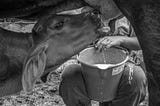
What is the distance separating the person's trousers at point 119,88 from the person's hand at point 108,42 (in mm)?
224

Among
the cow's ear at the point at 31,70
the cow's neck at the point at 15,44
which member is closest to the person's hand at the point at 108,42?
the cow's ear at the point at 31,70

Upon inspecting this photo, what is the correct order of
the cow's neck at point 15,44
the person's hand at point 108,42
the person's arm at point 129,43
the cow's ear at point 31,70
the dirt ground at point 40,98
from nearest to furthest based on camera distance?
the cow's ear at point 31,70 → the person's hand at point 108,42 → the person's arm at point 129,43 → the cow's neck at point 15,44 → the dirt ground at point 40,98

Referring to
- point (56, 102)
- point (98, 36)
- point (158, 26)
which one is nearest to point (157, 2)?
point (158, 26)

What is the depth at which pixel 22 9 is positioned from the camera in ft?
7.89

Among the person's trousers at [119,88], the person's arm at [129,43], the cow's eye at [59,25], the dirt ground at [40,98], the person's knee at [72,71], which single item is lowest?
the dirt ground at [40,98]

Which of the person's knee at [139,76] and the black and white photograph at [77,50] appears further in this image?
the person's knee at [139,76]

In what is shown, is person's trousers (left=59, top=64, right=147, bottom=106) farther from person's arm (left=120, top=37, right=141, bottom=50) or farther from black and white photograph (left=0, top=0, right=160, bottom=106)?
person's arm (left=120, top=37, right=141, bottom=50)

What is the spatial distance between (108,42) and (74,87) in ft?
1.32

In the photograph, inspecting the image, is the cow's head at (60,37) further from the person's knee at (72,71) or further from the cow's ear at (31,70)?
the person's knee at (72,71)

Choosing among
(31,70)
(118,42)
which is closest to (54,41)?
(31,70)

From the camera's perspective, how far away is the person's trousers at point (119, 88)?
8.43 ft

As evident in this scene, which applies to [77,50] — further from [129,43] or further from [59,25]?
[129,43]

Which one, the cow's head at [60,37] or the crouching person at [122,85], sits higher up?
the cow's head at [60,37]

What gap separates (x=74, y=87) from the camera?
2611 mm
